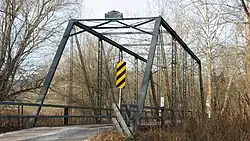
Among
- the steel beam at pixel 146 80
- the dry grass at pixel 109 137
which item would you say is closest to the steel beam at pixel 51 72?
the steel beam at pixel 146 80

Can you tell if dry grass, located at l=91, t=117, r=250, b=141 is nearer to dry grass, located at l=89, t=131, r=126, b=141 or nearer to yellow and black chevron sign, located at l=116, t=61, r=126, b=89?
dry grass, located at l=89, t=131, r=126, b=141

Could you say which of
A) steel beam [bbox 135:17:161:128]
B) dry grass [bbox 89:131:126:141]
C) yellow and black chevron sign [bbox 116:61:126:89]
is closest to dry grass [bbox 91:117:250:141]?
dry grass [bbox 89:131:126:141]

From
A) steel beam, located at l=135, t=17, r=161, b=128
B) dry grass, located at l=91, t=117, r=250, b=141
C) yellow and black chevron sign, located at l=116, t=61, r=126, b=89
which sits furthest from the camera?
yellow and black chevron sign, located at l=116, t=61, r=126, b=89

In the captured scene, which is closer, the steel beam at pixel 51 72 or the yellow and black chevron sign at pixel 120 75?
the yellow and black chevron sign at pixel 120 75

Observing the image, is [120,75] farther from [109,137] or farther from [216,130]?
[216,130]

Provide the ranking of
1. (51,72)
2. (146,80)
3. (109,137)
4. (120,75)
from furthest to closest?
1. (51,72)
2. (120,75)
3. (146,80)
4. (109,137)

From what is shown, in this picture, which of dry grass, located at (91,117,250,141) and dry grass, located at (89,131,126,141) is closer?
dry grass, located at (91,117,250,141)

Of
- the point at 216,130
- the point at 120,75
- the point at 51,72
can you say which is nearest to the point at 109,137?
the point at 216,130

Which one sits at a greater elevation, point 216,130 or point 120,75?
point 120,75

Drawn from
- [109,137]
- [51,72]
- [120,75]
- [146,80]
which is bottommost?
[109,137]

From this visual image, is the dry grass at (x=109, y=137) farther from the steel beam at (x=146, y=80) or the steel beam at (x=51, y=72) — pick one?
the steel beam at (x=51, y=72)

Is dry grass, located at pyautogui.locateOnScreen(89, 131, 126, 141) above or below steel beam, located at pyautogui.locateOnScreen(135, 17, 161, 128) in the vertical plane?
below

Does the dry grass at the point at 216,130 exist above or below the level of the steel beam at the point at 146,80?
below

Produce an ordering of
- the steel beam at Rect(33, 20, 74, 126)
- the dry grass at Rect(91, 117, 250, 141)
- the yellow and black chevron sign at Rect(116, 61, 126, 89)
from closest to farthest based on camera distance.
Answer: the dry grass at Rect(91, 117, 250, 141) < the yellow and black chevron sign at Rect(116, 61, 126, 89) < the steel beam at Rect(33, 20, 74, 126)
